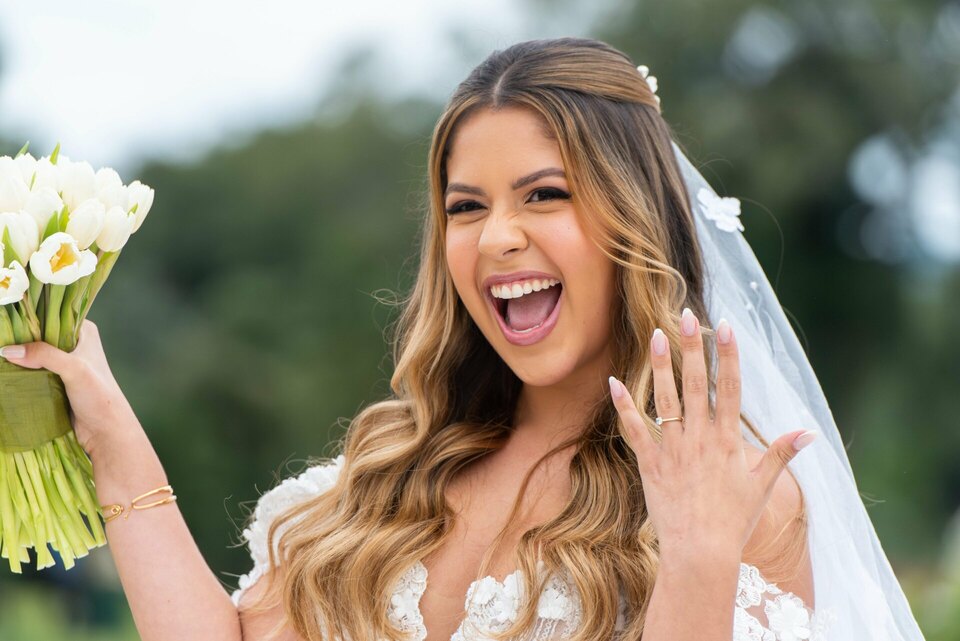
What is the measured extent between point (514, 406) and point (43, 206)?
136 centimetres

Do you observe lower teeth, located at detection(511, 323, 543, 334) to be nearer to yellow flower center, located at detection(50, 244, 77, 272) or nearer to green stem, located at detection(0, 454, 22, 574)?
yellow flower center, located at detection(50, 244, 77, 272)

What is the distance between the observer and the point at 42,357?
9.10ft

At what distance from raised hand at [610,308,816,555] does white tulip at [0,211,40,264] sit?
1.26 m

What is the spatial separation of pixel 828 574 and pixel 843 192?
1549 cm

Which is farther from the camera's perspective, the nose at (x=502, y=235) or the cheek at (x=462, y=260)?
the cheek at (x=462, y=260)

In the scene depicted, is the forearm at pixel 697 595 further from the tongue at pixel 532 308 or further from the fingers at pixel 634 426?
the tongue at pixel 532 308

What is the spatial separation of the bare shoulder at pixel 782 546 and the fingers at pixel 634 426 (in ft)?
1.44

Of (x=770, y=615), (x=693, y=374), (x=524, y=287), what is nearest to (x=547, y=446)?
(x=524, y=287)

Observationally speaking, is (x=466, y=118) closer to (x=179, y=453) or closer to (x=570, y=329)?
(x=570, y=329)

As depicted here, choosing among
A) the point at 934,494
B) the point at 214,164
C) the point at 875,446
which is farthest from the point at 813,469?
the point at 214,164

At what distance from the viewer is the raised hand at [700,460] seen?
7.42ft

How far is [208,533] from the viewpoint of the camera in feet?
51.0

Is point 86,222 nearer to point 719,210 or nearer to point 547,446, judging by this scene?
point 547,446

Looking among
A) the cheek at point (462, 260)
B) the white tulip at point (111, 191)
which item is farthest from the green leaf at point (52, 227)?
the cheek at point (462, 260)
